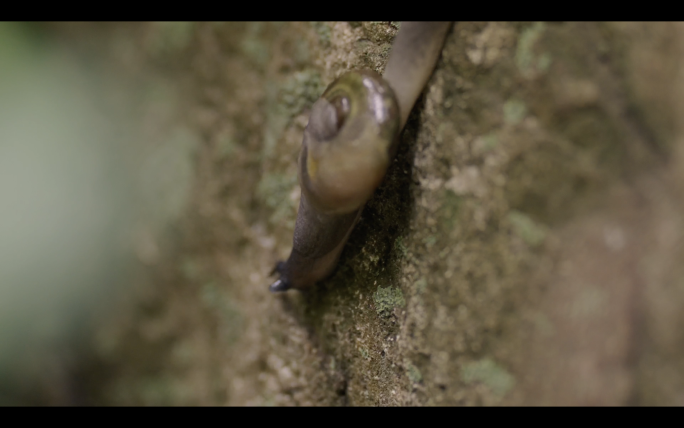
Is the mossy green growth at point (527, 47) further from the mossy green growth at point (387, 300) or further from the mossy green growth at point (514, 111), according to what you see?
the mossy green growth at point (387, 300)

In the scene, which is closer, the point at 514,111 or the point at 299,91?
the point at 514,111

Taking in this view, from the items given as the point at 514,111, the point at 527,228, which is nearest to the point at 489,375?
the point at 527,228

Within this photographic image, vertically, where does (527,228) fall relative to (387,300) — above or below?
above

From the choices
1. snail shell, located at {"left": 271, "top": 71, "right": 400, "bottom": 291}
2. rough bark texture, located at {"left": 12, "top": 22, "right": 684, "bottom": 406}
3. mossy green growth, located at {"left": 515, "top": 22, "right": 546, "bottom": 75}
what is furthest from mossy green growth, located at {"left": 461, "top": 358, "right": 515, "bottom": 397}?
mossy green growth, located at {"left": 515, "top": 22, "right": 546, "bottom": 75}

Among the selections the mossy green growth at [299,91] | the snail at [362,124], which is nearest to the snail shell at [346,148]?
the snail at [362,124]

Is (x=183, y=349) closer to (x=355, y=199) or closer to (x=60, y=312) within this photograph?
(x=60, y=312)

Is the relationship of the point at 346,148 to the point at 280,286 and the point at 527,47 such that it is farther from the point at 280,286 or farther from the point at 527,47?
the point at 280,286

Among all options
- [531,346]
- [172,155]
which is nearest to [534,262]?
[531,346]
